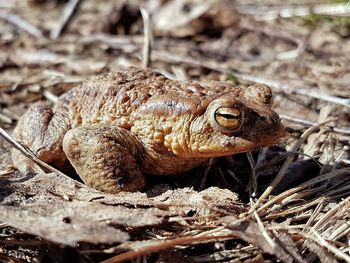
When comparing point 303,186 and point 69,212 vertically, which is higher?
point 69,212

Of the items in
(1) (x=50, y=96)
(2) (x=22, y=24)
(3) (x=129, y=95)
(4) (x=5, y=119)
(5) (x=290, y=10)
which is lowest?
(4) (x=5, y=119)

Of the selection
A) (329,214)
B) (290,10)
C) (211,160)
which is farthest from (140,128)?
(290,10)

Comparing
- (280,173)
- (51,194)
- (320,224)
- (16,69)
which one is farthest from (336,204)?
(16,69)

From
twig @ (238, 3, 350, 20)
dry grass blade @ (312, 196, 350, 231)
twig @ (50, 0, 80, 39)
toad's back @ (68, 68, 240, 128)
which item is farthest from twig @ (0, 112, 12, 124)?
twig @ (238, 3, 350, 20)

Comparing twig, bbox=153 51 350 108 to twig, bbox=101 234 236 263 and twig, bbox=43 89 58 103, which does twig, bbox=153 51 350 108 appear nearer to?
twig, bbox=43 89 58 103

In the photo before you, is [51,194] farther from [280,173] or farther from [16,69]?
[16,69]

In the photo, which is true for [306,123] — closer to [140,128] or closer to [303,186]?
[303,186]

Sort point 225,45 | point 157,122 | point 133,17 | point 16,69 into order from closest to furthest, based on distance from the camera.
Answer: point 157,122 → point 16,69 → point 225,45 → point 133,17
